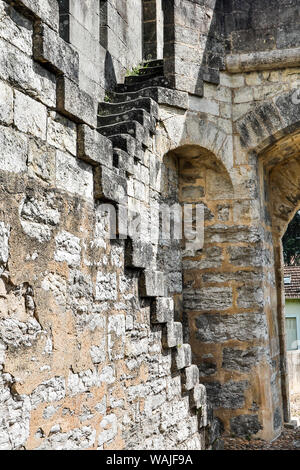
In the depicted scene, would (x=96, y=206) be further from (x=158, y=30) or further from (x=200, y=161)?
(x=158, y=30)

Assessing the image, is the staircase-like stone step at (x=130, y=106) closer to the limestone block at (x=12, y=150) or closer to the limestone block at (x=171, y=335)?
the limestone block at (x=171, y=335)

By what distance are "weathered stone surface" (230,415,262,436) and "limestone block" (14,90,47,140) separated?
436 cm

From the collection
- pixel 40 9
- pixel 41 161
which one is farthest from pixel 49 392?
pixel 40 9

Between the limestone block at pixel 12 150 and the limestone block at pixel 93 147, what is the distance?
2.02 feet

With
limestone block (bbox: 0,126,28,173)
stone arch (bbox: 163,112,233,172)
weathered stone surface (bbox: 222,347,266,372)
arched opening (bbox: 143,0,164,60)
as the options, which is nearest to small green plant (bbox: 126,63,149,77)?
arched opening (bbox: 143,0,164,60)

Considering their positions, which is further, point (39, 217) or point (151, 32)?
point (151, 32)

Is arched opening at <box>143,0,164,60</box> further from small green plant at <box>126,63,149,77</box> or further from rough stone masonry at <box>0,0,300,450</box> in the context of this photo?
small green plant at <box>126,63,149,77</box>

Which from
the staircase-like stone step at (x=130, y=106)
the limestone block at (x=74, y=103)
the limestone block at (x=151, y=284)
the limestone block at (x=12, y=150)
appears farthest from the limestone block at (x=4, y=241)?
the staircase-like stone step at (x=130, y=106)

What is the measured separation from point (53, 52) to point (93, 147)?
698mm

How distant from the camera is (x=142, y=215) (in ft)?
18.8

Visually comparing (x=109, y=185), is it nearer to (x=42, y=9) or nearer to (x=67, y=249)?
(x=67, y=249)

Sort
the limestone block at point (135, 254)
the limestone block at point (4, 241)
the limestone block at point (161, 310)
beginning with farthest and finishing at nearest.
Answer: the limestone block at point (161, 310) < the limestone block at point (135, 254) < the limestone block at point (4, 241)

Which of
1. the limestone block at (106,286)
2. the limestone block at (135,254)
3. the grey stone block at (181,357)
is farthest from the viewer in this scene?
the grey stone block at (181,357)

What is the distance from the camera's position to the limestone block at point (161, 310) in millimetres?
4668
